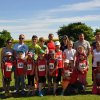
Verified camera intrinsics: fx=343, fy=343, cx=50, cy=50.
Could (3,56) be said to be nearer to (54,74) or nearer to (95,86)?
(54,74)

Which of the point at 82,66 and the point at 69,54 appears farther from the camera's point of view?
the point at 69,54

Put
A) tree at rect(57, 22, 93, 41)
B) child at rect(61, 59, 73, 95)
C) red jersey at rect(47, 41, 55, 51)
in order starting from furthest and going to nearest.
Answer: tree at rect(57, 22, 93, 41)
red jersey at rect(47, 41, 55, 51)
child at rect(61, 59, 73, 95)

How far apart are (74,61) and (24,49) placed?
1689 millimetres

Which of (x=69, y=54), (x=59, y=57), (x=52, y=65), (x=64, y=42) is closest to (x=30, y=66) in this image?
(x=52, y=65)

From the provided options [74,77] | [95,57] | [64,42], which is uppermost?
[64,42]

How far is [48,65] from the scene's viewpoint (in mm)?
11039

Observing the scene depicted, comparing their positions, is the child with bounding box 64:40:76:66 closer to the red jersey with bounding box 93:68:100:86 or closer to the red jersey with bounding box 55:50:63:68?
the red jersey with bounding box 55:50:63:68

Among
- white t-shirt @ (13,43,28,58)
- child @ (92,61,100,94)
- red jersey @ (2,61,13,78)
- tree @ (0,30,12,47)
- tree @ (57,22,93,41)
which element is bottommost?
child @ (92,61,100,94)

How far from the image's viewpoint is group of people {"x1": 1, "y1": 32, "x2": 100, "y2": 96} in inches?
433

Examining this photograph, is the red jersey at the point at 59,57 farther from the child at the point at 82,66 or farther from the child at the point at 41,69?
the child at the point at 82,66

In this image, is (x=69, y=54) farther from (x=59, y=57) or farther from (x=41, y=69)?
(x=41, y=69)

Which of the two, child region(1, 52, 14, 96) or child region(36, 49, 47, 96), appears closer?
child region(36, 49, 47, 96)

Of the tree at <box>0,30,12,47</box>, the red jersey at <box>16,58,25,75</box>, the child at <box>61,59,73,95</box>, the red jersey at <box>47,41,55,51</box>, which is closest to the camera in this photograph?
the child at <box>61,59,73,95</box>

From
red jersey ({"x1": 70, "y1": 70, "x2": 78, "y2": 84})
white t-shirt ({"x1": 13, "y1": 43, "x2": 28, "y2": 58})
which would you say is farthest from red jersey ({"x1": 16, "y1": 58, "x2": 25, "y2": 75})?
red jersey ({"x1": 70, "y1": 70, "x2": 78, "y2": 84})
